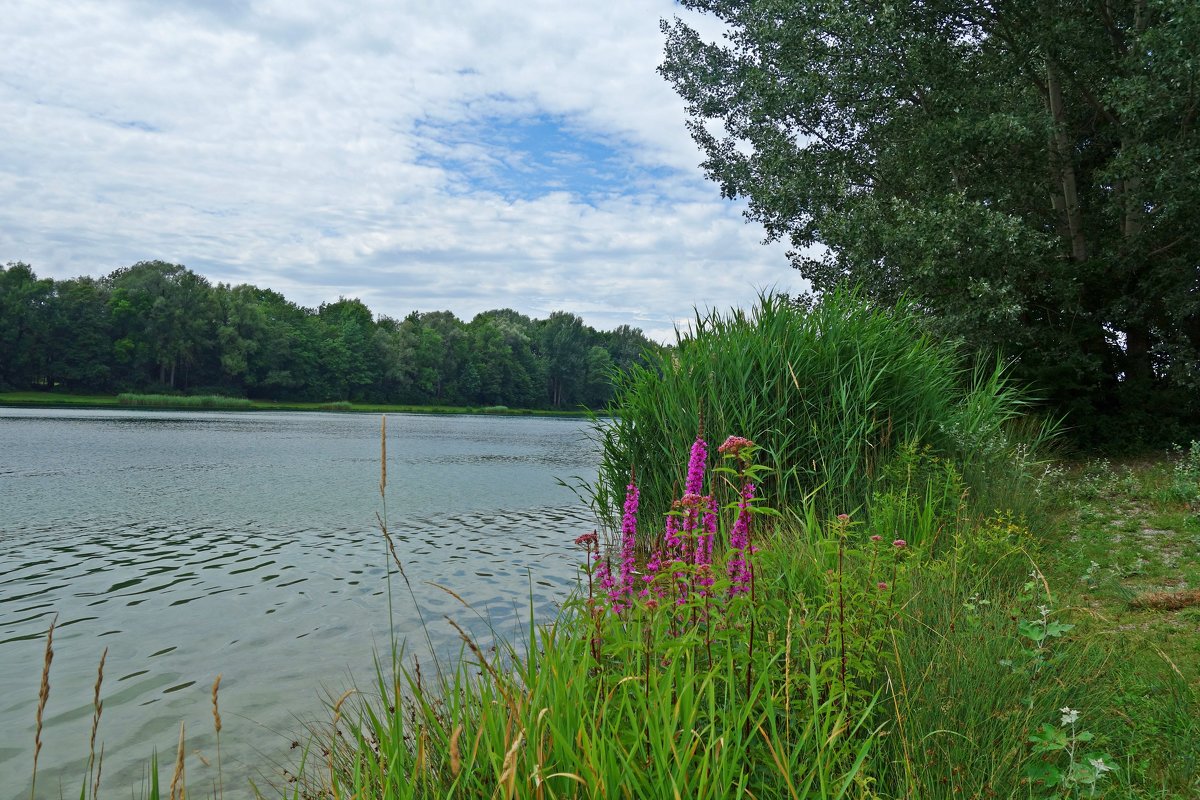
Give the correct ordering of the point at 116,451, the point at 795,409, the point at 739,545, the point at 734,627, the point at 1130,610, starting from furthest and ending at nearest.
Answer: the point at 116,451
the point at 795,409
the point at 1130,610
the point at 739,545
the point at 734,627

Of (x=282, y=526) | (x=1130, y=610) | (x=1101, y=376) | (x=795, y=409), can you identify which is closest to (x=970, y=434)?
(x=795, y=409)

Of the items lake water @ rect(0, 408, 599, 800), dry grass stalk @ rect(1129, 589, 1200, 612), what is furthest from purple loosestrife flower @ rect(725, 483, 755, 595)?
dry grass stalk @ rect(1129, 589, 1200, 612)

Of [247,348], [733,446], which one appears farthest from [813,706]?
[247,348]

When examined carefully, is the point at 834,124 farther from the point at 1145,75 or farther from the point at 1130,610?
the point at 1130,610

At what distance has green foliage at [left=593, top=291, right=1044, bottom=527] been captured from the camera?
705 cm

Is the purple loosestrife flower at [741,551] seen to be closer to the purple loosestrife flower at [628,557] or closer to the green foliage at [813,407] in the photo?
the purple loosestrife flower at [628,557]

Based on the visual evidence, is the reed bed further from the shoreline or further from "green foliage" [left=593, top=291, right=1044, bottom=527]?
"green foliage" [left=593, top=291, right=1044, bottom=527]

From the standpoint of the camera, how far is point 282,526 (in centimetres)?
1303

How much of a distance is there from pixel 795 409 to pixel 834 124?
1289 cm

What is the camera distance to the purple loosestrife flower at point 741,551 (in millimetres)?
2881

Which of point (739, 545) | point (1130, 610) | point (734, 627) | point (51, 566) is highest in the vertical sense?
point (739, 545)

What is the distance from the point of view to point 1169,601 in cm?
495

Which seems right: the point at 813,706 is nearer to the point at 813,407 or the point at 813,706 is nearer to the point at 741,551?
the point at 741,551

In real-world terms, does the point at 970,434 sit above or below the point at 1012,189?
below
